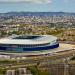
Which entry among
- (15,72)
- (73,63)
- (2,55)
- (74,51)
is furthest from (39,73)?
(74,51)

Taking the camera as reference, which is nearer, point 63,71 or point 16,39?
point 63,71

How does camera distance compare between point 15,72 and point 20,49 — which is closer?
point 15,72

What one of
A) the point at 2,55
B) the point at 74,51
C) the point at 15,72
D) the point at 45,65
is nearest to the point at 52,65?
the point at 45,65

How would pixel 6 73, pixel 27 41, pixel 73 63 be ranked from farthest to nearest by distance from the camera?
pixel 27 41 → pixel 73 63 → pixel 6 73

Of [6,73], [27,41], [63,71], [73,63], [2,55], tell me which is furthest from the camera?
[27,41]

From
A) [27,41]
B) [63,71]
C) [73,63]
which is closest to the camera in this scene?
[63,71]

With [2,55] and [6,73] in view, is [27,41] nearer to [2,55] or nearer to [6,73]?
[2,55]

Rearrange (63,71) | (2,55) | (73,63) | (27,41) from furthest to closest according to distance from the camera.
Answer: (27,41)
(2,55)
(73,63)
(63,71)

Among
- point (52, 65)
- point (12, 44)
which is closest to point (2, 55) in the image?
point (12, 44)

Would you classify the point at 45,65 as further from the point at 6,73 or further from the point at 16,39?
the point at 16,39
